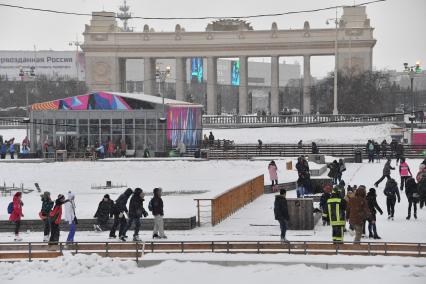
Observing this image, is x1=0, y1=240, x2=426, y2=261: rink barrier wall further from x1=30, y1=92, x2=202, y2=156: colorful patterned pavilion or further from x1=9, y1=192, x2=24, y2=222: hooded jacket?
x1=30, y1=92, x2=202, y2=156: colorful patterned pavilion

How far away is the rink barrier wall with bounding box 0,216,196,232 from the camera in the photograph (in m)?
24.0

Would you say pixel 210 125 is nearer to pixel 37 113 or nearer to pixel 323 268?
pixel 37 113

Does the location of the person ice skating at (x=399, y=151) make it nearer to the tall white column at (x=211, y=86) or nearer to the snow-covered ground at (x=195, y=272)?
the snow-covered ground at (x=195, y=272)

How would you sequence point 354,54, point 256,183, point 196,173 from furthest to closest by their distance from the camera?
point 354,54 < point 196,173 < point 256,183

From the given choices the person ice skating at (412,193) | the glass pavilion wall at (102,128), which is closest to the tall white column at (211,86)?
the glass pavilion wall at (102,128)

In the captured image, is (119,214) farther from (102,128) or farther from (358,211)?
(102,128)

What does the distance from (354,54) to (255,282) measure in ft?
264

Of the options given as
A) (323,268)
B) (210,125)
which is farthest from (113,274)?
(210,125)

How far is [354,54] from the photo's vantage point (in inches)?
3730

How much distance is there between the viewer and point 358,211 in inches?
790

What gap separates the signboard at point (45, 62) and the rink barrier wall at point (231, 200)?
105678mm

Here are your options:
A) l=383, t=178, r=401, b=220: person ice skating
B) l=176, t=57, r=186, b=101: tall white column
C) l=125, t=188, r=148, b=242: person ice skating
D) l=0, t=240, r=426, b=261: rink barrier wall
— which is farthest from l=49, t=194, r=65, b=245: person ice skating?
l=176, t=57, r=186, b=101: tall white column

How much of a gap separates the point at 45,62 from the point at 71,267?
398 feet

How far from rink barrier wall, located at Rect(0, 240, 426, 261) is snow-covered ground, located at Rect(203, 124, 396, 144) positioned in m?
47.2
